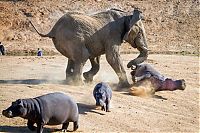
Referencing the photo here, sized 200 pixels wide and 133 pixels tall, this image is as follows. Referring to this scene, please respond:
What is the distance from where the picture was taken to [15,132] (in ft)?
29.8

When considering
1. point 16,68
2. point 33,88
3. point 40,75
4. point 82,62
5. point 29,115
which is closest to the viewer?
point 29,115

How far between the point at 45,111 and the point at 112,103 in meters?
3.42

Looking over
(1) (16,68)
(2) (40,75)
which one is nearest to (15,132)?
(2) (40,75)

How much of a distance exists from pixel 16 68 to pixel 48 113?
8838 millimetres

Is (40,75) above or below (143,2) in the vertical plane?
below

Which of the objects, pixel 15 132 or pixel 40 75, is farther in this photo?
pixel 40 75

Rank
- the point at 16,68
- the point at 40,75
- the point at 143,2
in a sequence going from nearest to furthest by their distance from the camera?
the point at 40,75, the point at 16,68, the point at 143,2

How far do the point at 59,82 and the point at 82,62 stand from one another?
100 centimetres

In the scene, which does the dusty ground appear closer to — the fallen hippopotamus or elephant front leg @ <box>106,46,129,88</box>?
elephant front leg @ <box>106,46,129,88</box>

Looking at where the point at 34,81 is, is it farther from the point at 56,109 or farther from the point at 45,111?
the point at 45,111

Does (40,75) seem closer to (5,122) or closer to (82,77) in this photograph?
(82,77)

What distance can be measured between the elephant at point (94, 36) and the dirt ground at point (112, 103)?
2.34 ft

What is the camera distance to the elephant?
13.6 meters

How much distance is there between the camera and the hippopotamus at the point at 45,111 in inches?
334
